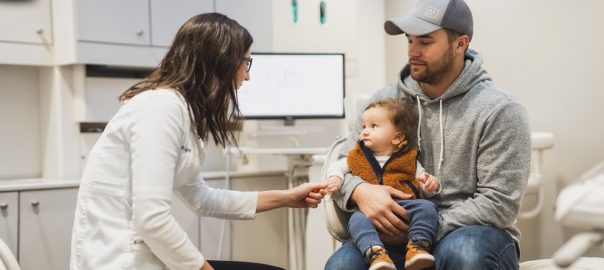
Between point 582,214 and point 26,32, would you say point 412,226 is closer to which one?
point 582,214

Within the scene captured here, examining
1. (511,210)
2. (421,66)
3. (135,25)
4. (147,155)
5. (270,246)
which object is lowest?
(270,246)

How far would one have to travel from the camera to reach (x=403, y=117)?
5.75ft

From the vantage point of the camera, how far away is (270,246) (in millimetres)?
3484

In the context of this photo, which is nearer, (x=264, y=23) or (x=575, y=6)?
(x=575, y=6)

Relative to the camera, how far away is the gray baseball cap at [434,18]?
174 centimetres

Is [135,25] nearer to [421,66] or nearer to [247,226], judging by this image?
[247,226]

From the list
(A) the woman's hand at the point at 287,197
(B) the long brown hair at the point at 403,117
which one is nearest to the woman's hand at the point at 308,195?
(A) the woman's hand at the point at 287,197

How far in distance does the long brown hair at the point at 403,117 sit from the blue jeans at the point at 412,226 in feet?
0.62

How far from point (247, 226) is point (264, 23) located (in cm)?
115

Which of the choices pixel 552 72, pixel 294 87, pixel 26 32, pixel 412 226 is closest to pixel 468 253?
pixel 412 226

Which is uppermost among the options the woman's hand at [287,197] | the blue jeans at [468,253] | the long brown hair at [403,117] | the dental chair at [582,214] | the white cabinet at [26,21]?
the white cabinet at [26,21]

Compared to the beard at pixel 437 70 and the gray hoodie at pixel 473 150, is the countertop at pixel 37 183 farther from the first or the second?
the beard at pixel 437 70

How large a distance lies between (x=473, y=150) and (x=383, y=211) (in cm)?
30

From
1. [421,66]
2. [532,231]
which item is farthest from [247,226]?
[421,66]
